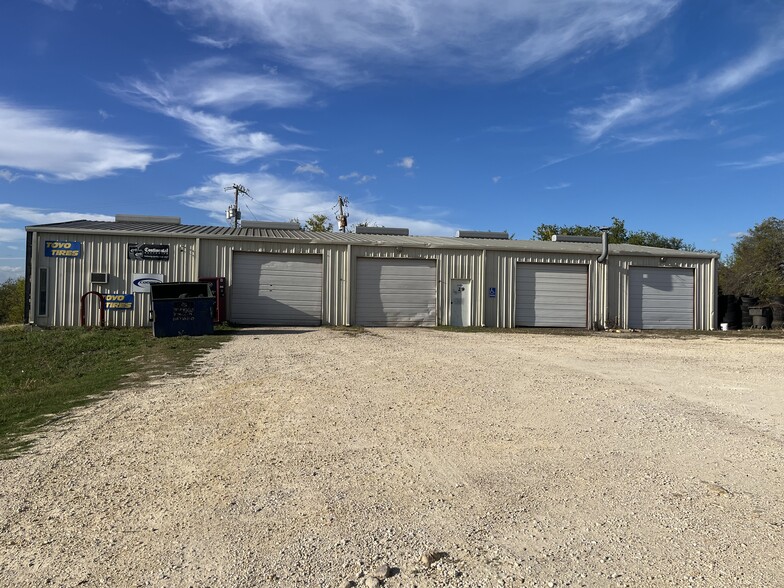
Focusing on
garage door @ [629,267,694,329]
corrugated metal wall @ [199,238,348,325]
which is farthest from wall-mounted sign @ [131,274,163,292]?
garage door @ [629,267,694,329]

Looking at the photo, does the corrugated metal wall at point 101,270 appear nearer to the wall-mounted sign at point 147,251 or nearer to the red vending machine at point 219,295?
the wall-mounted sign at point 147,251

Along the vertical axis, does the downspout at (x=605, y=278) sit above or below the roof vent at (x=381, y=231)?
below

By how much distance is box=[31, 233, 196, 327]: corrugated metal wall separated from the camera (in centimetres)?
1939

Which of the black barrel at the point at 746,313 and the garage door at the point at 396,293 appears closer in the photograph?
the garage door at the point at 396,293

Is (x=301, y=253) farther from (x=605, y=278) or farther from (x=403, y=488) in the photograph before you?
(x=403, y=488)

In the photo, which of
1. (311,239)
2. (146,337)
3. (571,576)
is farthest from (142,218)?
(571,576)

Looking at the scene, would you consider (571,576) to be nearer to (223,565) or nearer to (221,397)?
(223,565)

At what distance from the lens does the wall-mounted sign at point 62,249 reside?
19.4 meters

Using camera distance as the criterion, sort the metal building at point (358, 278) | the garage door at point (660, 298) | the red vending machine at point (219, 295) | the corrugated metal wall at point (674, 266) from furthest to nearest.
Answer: the garage door at point (660, 298), the corrugated metal wall at point (674, 266), the red vending machine at point (219, 295), the metal building at point (358, 278)

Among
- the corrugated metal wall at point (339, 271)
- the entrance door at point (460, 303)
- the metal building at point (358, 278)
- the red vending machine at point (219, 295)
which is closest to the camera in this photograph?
the corrugated metal wall at point (339, 271)

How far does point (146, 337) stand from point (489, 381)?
11066 millimetres

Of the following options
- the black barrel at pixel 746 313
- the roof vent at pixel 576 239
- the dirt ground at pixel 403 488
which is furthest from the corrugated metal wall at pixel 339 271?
the dirt ground at pixel 403 488

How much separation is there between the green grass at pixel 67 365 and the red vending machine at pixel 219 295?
261 centimetres

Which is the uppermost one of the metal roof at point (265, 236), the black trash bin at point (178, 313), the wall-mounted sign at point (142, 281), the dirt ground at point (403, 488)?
the metal roof at point (265, 236)
